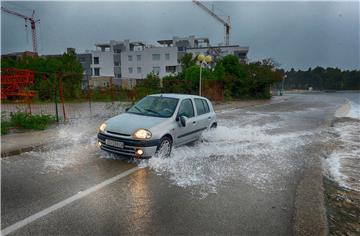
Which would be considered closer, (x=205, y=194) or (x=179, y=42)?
(x=205, y=194)

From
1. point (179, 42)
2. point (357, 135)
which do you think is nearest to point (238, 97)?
point (357, 135)

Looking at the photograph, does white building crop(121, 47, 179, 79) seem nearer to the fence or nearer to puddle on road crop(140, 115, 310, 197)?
the fence

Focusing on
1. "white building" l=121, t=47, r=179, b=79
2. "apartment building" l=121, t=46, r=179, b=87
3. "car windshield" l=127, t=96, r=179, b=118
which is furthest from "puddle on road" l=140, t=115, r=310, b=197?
"white building" l=121, t=47, r=179, b=79

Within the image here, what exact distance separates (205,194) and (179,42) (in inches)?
2911

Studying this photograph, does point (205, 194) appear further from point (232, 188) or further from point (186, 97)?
point (186, 97)

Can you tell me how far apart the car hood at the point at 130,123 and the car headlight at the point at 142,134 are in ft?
0.30

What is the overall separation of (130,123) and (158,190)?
206 cm

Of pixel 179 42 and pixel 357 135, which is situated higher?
pixel 179 42

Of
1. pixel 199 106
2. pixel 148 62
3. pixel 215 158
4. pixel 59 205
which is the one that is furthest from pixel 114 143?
pixel 148 62

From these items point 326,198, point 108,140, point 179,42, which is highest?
point 179,42

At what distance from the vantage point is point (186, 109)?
Answer: 7422 mm

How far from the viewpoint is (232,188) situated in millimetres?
4844

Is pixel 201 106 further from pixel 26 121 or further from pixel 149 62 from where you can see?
pixel 149 62

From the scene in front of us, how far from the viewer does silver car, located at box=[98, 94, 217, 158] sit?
594cm
